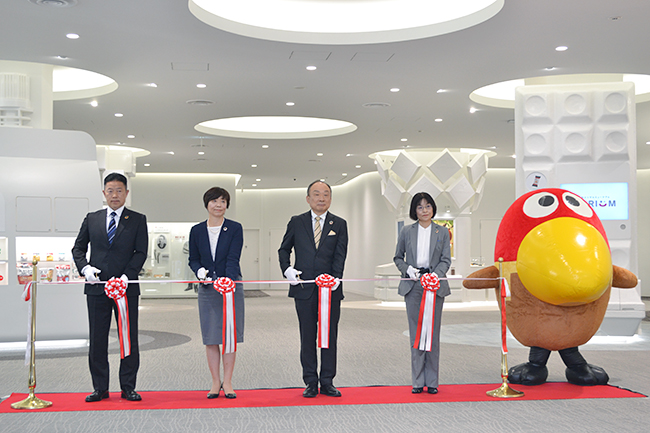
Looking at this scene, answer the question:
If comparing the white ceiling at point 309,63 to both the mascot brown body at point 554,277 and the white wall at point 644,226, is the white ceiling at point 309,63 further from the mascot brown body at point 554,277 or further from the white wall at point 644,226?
the white wall at point 644,226

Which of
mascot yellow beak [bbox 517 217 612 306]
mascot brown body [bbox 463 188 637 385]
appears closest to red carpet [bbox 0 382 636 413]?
mascot brown body [bbox 463 188 637 385]

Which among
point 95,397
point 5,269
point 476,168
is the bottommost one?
point 95,397

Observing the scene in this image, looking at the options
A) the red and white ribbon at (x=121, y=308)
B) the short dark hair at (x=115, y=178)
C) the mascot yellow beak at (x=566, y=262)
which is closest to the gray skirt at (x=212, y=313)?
the red and white ribbon at (x=121, y=308)

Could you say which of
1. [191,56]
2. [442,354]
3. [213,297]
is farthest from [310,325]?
[191,56]

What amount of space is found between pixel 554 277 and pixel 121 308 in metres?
3.21

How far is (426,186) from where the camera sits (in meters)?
14.2

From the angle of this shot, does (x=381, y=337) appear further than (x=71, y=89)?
No

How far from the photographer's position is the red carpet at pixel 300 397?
4798mm

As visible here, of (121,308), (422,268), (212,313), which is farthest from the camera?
(422,268)

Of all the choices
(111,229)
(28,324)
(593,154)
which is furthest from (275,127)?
(28,324)

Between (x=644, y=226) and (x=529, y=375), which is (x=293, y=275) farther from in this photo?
(x=644, y=226)

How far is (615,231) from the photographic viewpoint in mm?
8469

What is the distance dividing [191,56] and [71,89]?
322 cm

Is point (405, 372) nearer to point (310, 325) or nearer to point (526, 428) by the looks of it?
point (310, 325)
